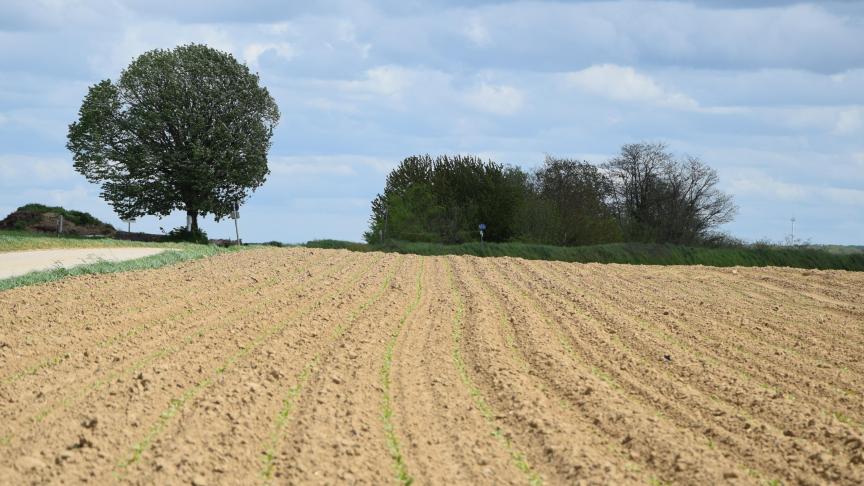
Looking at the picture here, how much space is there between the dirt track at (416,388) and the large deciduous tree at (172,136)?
26690mm

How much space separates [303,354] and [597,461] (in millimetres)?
4445

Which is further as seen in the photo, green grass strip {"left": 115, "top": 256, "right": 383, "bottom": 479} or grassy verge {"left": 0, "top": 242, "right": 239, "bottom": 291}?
grassy verge {"left": 0, "top": 242, "right": 239, "bottom": 291}

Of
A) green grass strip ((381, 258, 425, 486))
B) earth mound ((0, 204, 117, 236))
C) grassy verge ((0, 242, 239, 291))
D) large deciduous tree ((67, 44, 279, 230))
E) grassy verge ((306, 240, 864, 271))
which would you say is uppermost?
large deciduous tree ((67, 44, 279, 230))

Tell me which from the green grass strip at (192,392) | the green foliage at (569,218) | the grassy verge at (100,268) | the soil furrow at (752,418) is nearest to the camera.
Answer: the green grass strip at (192,392)

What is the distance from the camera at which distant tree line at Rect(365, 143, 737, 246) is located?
1839 inches

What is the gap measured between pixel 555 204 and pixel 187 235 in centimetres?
1945

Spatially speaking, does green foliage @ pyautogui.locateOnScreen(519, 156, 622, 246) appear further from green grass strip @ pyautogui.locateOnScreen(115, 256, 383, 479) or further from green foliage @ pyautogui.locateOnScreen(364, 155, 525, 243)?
Answer: green grass strip @ pyautogui.locateOnScreen(115, 256, 383, 479)

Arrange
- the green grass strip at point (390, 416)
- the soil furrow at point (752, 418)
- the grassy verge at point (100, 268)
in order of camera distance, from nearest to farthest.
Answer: the green grass strip at point (390, 416) → the soil furrow at point (752, 418) → the grassy verge at point (100, 268)

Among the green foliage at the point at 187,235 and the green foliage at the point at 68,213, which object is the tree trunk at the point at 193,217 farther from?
the green foliage at the point at 68,213

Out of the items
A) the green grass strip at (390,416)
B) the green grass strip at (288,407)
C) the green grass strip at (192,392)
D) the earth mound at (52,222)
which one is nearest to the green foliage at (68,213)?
the earth mound at (52,222)

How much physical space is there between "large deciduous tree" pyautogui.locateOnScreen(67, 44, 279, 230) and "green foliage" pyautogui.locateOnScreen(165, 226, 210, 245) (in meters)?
0.40

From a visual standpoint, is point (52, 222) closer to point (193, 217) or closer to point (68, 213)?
point (68, 213)

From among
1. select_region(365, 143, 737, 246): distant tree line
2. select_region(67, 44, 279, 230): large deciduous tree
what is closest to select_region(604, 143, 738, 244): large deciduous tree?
select_region(365, 143, 737, 246): distant tree line

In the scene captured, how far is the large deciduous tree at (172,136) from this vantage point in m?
41.9
